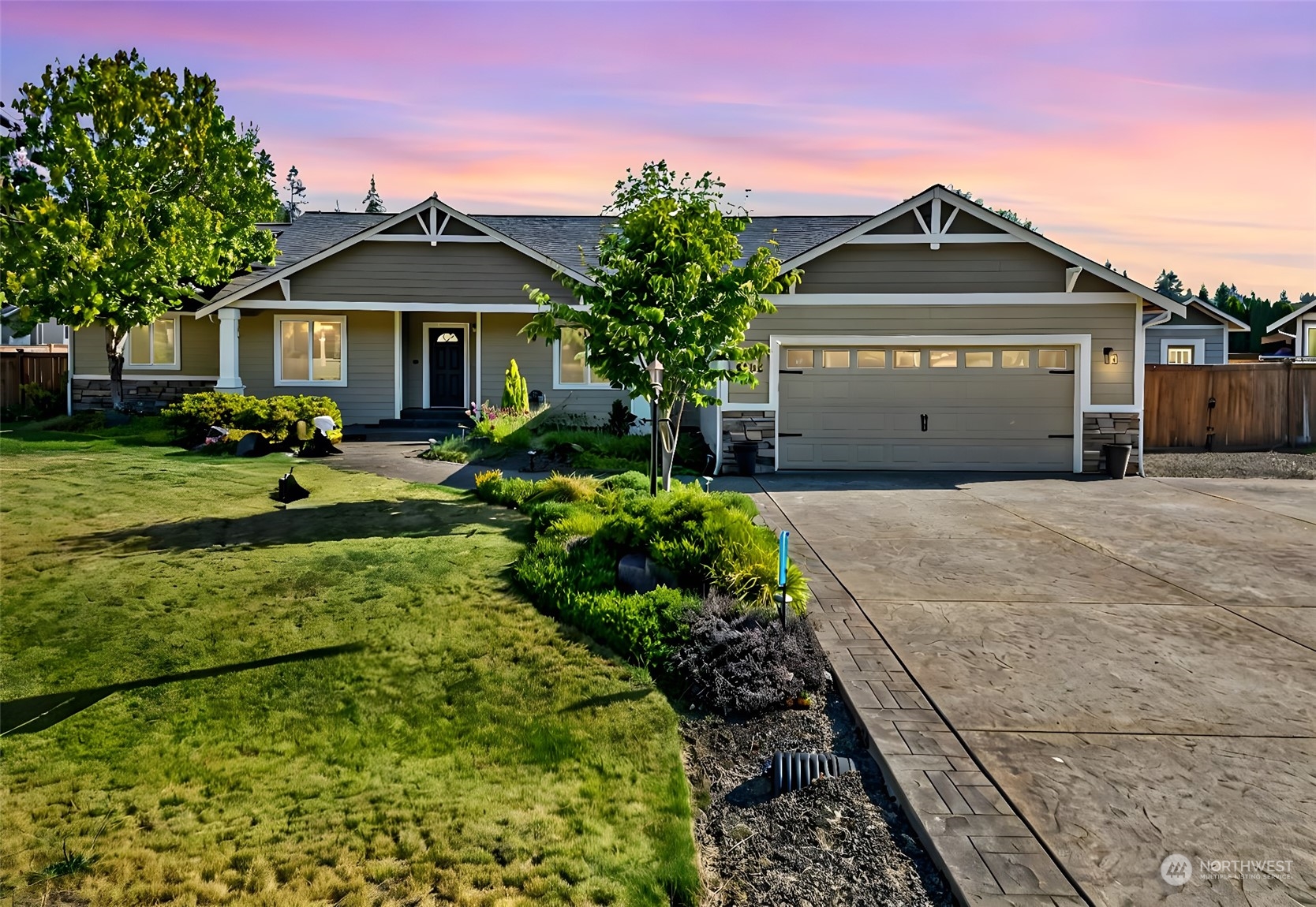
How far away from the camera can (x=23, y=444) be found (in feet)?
49.8

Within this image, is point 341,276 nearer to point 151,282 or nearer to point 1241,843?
point 151,282

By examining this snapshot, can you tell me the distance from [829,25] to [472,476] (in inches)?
312

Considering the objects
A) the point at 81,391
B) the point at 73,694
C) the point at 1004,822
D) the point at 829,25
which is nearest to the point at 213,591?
the point at 73,694

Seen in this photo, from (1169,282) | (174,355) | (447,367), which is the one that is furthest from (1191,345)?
(1169,282)

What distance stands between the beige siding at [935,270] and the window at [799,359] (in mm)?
1069

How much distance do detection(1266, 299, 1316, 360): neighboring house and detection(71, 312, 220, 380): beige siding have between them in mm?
34168

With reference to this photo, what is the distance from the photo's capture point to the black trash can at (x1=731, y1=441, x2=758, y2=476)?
14.5 meters

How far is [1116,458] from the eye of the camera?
14312 millimetres

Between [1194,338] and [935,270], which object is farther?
[1194,338]

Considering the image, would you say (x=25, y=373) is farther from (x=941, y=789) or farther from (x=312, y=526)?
(x=941, y=789)

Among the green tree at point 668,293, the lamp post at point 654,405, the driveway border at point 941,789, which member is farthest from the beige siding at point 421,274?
the driveway border at point 941,789

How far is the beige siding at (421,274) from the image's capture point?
759 inches

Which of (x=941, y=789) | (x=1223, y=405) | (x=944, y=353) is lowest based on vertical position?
(x=941, y=789)

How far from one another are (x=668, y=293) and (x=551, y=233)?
13923mm
